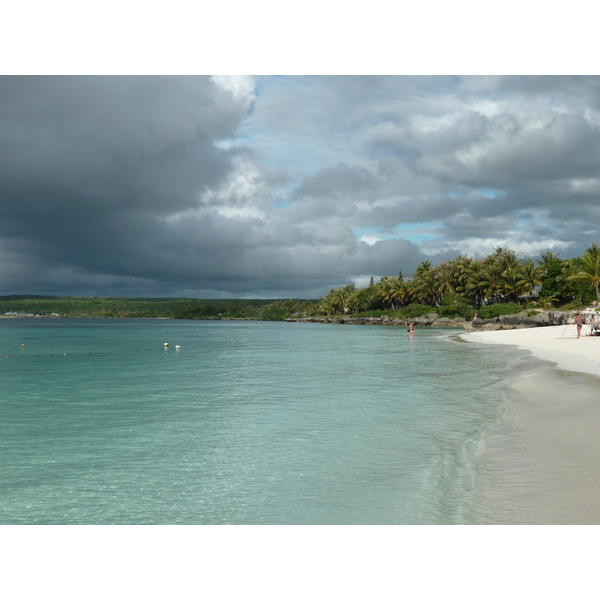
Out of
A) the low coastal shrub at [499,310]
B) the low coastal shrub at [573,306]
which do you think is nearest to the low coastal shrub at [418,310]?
the low coastal shrub at [499,310]

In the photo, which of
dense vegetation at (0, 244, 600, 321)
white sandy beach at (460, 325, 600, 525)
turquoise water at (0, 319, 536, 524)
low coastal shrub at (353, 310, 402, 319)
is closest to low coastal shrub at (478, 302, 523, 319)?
dense vegetation at (0, 244, 600, 321)

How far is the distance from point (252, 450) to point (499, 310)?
67.8 meters

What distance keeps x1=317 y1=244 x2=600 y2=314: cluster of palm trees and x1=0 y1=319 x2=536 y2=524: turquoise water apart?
48492mm

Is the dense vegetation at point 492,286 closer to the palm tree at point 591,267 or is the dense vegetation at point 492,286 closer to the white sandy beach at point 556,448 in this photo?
the palm tree at point 591,267

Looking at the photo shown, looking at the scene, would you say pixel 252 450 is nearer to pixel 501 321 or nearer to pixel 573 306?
pixel 501 321

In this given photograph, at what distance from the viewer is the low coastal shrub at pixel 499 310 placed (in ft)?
222

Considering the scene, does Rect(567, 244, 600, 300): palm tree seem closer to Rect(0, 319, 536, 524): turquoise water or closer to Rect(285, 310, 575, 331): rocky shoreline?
Rect(285, 310, 575, 331): rocky shoreline

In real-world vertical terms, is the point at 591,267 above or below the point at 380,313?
above

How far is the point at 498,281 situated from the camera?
7531 cm

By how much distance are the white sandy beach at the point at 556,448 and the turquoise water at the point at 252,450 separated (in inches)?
16.8

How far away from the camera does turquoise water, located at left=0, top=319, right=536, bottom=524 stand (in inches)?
240

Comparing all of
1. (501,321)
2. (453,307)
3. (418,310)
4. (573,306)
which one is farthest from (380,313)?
(573,306)
